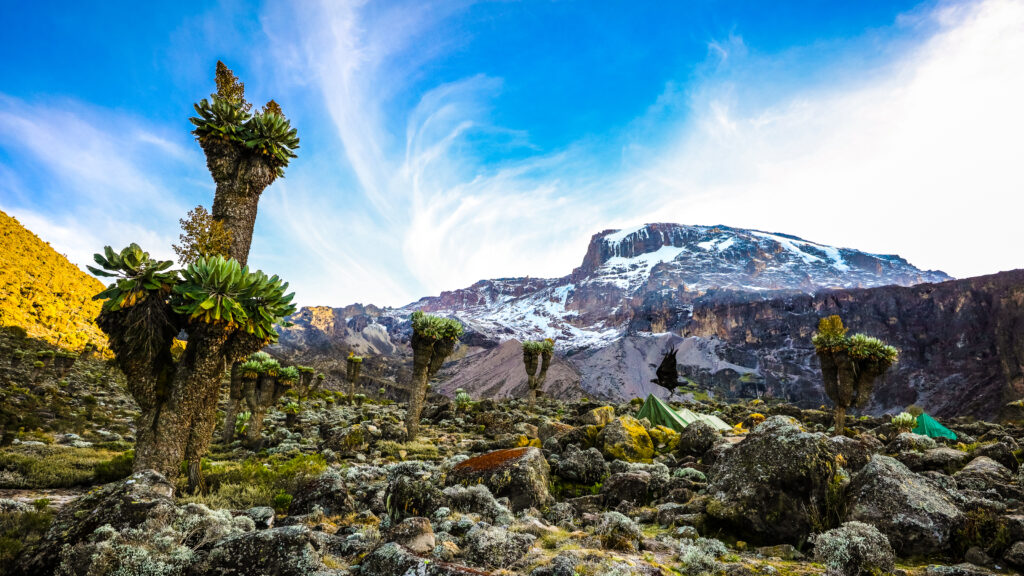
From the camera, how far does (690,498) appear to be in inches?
307

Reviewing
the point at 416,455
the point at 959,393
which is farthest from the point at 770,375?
the point at 416,455

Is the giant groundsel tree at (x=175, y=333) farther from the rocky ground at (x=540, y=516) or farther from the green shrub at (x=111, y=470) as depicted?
the green shrub at (x=111, y=470)

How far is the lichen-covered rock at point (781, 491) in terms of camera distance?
5.85 m

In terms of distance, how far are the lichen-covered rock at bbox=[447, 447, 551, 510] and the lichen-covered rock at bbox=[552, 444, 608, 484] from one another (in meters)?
1.29

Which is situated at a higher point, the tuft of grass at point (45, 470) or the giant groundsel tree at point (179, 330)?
the giant groundsel tree at point (179, 330)

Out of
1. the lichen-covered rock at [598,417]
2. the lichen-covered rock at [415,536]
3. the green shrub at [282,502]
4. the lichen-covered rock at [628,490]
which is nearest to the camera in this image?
the lichen-covered rock at [415,536]

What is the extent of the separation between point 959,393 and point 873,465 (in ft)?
440

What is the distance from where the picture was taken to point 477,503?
7.02 meters

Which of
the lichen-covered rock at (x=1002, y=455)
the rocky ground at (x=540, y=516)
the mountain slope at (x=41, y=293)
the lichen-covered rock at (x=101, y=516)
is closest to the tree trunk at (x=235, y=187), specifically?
the rocky ground at (x=540, y=516)

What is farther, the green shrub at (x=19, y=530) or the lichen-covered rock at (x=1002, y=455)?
the lichen-covered rock at (x=1002, y=455)

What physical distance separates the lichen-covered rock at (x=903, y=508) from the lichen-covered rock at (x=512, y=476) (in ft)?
16.1

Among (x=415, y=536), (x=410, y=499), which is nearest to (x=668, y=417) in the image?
(x=410, y=499)

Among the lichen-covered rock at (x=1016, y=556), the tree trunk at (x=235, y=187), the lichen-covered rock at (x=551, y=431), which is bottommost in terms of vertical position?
the lichen-covered rock at (x=1016, y=556)

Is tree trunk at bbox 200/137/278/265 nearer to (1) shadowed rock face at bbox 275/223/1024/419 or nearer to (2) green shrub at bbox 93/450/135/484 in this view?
(2) green shrub at bbox 93/450/135/484
